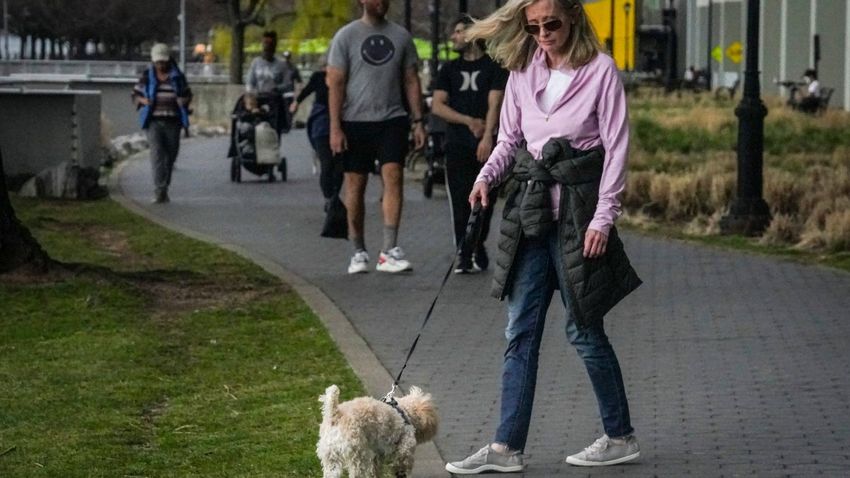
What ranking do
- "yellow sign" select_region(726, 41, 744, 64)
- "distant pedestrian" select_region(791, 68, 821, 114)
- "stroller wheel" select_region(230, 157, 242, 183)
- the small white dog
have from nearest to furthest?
the small white dog
"stroller wheel" select_region(230, 157, 242, 183)
"distant pedestrian" select_region(791, 68, 821, 114)
"yellow sign" select_region(726, 41, 744, 64)

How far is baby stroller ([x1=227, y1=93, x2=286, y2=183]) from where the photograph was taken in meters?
23.6

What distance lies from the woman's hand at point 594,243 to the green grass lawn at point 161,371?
4.22 ft

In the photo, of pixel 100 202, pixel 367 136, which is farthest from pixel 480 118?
pixel 100 202

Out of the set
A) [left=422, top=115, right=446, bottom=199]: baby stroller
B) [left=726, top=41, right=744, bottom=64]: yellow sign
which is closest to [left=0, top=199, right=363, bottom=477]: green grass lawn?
[left=422, top=115, right=446, bottom=199]: baby stroller

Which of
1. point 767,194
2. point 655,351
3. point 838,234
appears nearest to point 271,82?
point 767,194

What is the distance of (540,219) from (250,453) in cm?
149

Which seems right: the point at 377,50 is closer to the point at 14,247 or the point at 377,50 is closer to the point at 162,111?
the point at 14,247

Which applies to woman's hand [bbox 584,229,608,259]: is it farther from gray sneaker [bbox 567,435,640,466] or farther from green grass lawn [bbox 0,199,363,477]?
green grass lawn [bbox 0,199,363,477]

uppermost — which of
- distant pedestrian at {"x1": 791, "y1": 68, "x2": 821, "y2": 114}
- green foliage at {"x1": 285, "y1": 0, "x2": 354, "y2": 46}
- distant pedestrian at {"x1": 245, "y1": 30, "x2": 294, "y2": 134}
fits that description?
green foliage at {"x1": 285, "y1": 0, "x2": 354, "y2": 46}

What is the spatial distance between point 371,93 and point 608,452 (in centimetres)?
601

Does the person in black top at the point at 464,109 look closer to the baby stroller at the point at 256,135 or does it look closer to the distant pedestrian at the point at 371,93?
the distant pedestrian at the point at 371,93

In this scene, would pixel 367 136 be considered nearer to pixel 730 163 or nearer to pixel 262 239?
pixel 262 239

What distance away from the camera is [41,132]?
69.8 ft

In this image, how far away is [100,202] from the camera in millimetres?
20047
